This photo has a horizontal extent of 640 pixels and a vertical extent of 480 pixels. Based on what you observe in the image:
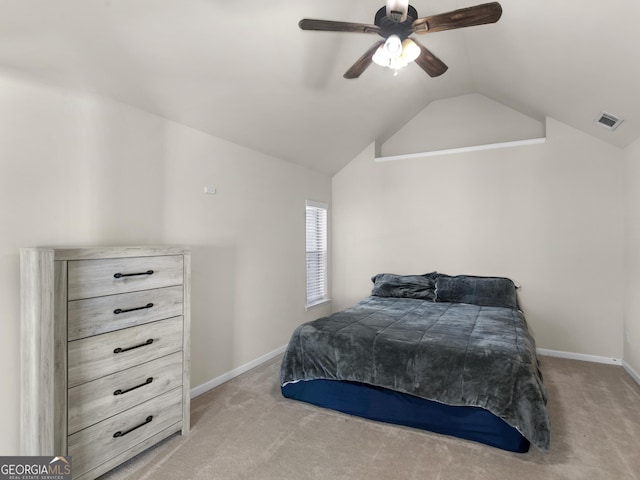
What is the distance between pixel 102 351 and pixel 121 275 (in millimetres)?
441

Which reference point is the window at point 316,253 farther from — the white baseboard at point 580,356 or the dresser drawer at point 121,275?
the white baseboard at point 580,356

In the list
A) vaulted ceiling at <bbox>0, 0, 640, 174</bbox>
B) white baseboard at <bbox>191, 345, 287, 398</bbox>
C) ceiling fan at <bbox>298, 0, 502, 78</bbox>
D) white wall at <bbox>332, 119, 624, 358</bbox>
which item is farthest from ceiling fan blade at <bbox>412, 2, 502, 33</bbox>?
white baseboard at <bbox>191, 345, 287, 398</bbox>

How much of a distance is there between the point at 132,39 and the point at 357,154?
361 cm

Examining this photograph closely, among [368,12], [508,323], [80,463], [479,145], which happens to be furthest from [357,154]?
[80,463]

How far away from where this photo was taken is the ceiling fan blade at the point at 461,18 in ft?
5.78

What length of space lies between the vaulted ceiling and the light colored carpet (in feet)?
8.02

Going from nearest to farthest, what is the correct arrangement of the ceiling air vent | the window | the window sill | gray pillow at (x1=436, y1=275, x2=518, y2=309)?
the ceiling air vent
gray pillow at (x1=436, y1=275, x2=518, y2=309)
the window sill
the window

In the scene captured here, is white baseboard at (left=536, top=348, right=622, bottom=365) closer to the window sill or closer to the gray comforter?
the gray comforter

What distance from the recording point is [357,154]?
208 inches

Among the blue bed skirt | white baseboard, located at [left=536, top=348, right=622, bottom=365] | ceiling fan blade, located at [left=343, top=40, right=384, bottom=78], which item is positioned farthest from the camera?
white baseboard, located at [left=536, top=348, right=622, bottom=365]

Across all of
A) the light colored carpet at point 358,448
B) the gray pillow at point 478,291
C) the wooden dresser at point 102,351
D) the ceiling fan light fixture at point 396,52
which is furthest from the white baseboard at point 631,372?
the wooden dresser at point 102,351

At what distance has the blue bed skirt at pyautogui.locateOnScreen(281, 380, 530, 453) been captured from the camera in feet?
7.51

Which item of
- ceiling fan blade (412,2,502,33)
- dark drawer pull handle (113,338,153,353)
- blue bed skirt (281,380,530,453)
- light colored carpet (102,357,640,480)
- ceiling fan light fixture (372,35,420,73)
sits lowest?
light colored carpet (102,357,640,480)

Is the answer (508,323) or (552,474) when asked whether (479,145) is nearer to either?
(508,323)
